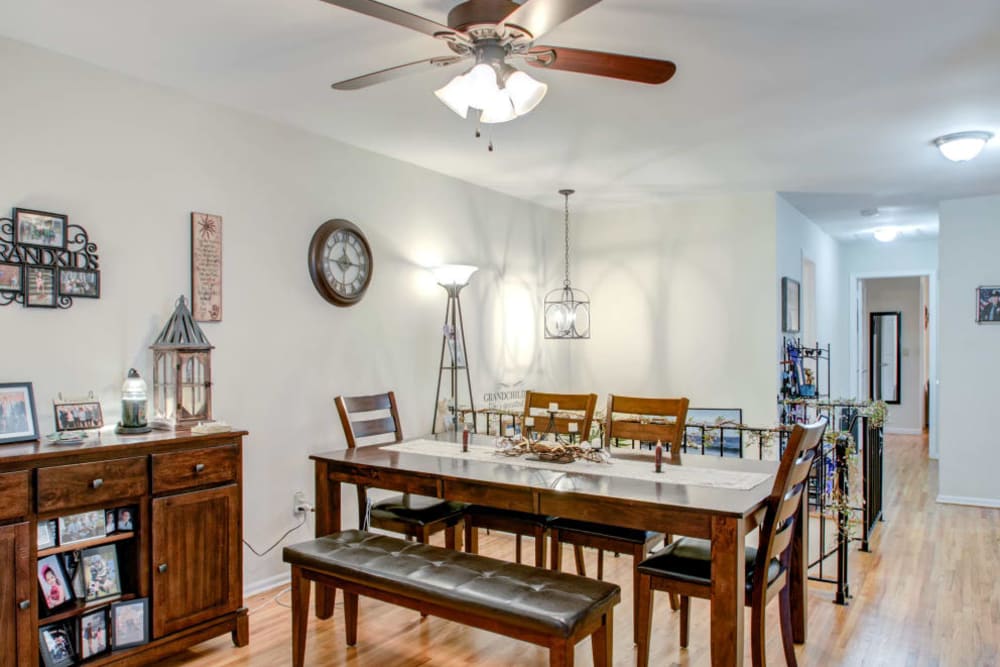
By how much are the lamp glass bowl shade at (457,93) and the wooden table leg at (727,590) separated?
5.12 feet

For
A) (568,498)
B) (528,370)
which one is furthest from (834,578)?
(528,370)

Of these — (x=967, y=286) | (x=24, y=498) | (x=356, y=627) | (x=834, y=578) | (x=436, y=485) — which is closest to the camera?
(x=24, y=498)

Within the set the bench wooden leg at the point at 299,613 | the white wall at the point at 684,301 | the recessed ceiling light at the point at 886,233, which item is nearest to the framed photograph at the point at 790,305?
the white wall at the point at 684,301

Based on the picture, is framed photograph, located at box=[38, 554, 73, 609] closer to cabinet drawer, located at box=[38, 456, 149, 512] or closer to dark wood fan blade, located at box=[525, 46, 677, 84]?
cabinet drawer, located at box=[38, 456, 149, 512]

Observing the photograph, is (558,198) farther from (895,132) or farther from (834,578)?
(834,578)

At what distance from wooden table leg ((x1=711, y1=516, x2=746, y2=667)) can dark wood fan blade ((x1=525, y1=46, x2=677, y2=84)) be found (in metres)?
1.44

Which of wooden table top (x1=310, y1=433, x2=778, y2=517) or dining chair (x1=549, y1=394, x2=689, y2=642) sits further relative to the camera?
dining chair (x1=549, y1=394, x2=689, y2=642)

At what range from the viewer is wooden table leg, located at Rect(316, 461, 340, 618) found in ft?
10.1

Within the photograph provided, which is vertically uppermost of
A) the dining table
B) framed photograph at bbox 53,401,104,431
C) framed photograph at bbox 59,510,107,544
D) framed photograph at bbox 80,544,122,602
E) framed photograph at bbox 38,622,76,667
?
framed photograph at bbox 53,401,104,431

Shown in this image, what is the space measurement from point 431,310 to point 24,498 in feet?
9.15

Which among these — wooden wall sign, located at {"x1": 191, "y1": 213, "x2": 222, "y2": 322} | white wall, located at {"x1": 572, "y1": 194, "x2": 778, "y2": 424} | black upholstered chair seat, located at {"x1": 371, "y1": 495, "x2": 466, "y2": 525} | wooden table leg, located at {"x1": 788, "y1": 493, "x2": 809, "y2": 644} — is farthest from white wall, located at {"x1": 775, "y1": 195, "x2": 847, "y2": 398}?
wooden wall sign, located at {"x1": 191, "y1": 213, "x2": 222, "y2": 322}

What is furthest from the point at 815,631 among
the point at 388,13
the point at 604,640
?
the point at 388,13

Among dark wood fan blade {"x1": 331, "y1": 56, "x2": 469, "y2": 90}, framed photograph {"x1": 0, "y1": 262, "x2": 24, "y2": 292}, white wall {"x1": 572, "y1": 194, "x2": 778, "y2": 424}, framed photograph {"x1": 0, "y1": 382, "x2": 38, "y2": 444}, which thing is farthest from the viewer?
white wall {"x1": 572, "y1": 194, "x2": 778, "y2": 424}

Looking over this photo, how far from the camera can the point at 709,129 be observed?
372 centimetres
